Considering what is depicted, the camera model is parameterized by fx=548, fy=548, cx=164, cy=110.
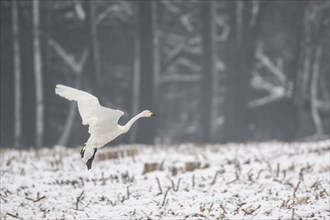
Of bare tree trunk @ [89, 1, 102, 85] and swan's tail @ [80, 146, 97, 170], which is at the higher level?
bare tree trunk @ [89, 1, 102, 85]

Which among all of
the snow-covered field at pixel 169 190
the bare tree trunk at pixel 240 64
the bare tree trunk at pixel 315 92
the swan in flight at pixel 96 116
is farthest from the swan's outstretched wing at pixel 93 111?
the bare tree trunk at pixel 315 92

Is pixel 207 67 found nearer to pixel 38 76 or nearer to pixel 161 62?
pixel 161 62

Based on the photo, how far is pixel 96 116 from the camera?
7.89 meters

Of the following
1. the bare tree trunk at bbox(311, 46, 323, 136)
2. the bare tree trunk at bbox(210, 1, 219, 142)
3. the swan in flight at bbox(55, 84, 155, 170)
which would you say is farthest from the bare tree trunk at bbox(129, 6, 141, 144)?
the swan in flight at bbox(55, 84, 155, 170)

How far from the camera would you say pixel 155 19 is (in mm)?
24172

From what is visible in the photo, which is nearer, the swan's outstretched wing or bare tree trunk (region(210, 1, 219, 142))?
the swan's outstretched wing

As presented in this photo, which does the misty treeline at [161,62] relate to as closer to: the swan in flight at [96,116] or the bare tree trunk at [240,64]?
the bare tree trunk at [240,64]

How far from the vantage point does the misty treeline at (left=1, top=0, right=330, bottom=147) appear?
76.7 ft

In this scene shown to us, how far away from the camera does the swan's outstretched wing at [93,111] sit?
7.74 meters

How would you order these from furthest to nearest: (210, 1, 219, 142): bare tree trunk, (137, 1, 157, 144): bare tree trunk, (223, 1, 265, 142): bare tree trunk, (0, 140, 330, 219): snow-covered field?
(223, 1, 265, 142): bare tree trunk, (210, 1, 219, 142): bare tree trunk, (137, 1, 157, 144): bare tree trunk, (0, 140, 330, 219): snow-covered field

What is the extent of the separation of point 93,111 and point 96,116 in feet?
0.28

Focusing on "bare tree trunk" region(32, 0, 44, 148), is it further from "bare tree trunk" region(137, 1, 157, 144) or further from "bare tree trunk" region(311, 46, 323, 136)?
"bare tree trunk" region(311, 46, 323, 136)

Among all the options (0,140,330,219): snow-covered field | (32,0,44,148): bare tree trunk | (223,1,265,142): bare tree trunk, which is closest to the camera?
(0,140,330,219): snow-covered field

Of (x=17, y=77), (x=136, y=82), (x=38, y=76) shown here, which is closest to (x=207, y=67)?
(x=136, y=82)
